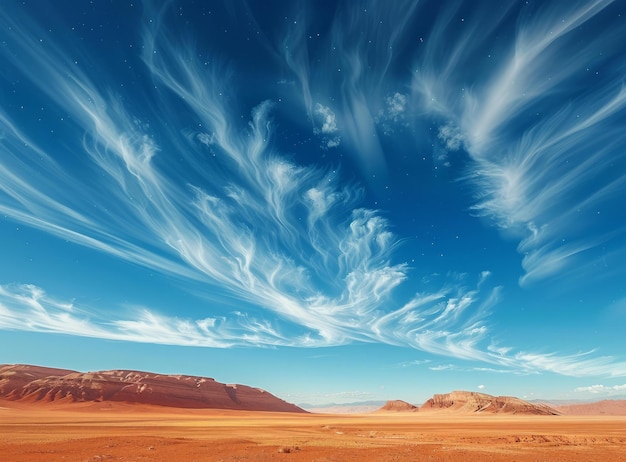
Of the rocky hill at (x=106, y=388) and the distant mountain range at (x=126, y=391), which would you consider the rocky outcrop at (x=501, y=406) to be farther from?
the rocky hill at (x=106, y=388)

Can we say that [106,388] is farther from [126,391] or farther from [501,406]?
[501,406]

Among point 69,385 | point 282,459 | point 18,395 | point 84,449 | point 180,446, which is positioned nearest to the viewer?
point 282,459

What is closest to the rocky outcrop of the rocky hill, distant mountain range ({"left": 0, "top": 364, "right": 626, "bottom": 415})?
distant mountain range ({"left": 0, "top": 364, "right": 626, "bottom": 415})

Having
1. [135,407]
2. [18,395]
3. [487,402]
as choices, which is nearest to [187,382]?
[135,407]

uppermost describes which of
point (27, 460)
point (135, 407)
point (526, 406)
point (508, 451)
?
point (526, 406)

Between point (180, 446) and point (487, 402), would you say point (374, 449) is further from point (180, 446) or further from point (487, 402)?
point (487, 402)

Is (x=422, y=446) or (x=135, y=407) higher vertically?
(x=135, y=407)

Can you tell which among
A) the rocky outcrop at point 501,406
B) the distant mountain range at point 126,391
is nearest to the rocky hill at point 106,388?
the distant mountain range at point 126,391

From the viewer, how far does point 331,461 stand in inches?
903

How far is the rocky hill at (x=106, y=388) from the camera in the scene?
130625mm

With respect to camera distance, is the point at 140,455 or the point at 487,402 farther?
the point at 487,402

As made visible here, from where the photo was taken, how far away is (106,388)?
143875mm

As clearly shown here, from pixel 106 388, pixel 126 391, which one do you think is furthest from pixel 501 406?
pixel 106 388

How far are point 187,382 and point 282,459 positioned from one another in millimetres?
184287
